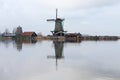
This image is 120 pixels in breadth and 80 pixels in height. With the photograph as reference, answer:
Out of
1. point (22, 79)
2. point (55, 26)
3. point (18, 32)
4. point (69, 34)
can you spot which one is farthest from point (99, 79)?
point (18, 32)

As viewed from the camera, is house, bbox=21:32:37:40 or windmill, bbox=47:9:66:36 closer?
windmill, bbox=47:9:66:36

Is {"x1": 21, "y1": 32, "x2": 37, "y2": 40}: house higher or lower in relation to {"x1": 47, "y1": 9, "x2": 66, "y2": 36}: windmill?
lower

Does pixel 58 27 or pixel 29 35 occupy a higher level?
pixel 58 27

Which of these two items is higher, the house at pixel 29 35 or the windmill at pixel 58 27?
the windmill at pixel 58 27

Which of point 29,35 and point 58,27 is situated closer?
point 58,27

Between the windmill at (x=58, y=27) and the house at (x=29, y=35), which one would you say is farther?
the house at (x=29, y=35)

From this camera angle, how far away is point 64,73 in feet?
47.8

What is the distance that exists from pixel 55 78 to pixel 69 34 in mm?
70176

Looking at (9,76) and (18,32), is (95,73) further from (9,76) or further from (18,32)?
(18,32)

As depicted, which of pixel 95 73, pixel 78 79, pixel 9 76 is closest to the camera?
pixel 78 79

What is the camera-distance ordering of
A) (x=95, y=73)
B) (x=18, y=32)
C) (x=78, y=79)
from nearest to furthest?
(x=78, y=79)
(x=95, y=73)
(x=18, y=32)

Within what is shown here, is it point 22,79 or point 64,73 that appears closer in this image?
point 22,79

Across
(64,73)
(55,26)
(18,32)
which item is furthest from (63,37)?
(64,73)

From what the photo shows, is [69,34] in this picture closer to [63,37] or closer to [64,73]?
[63,37]
